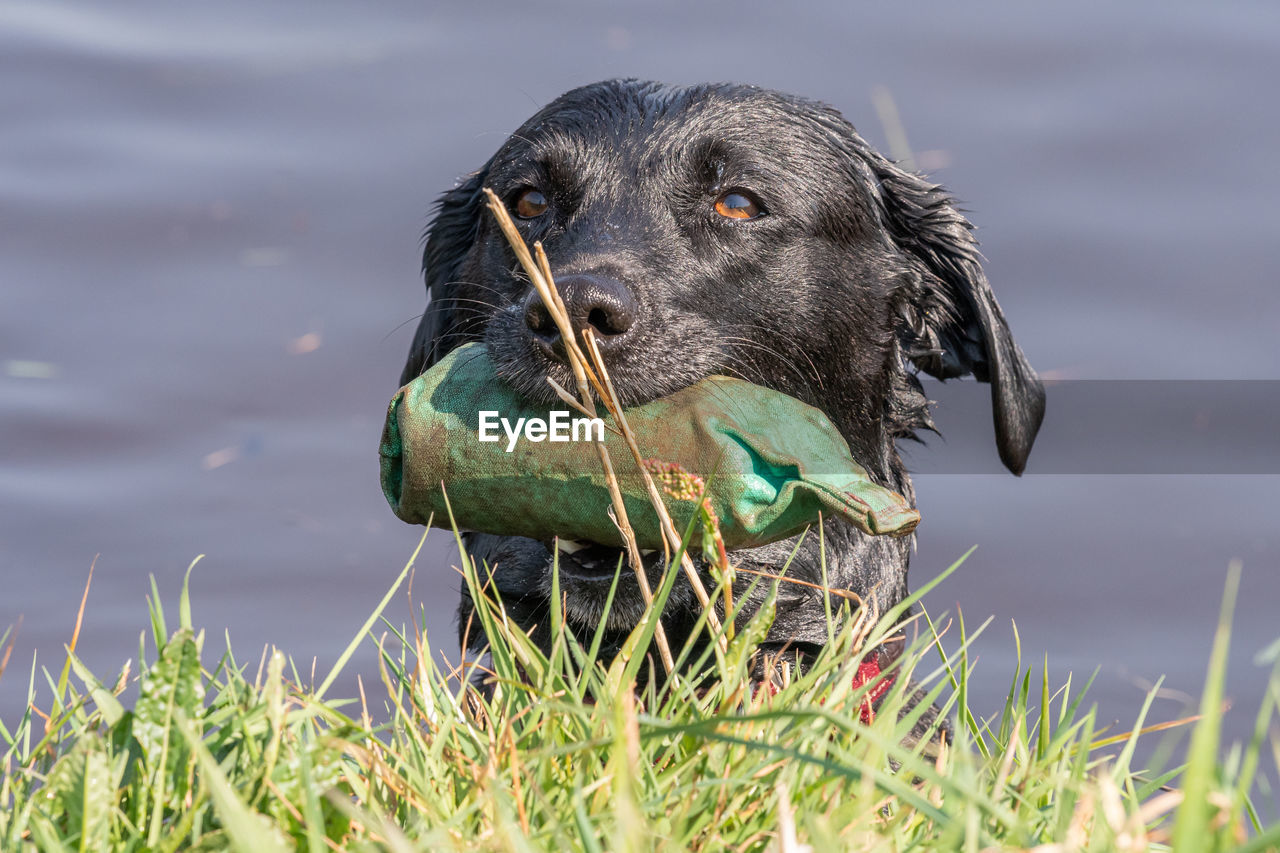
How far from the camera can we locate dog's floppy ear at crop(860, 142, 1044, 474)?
4.02 m

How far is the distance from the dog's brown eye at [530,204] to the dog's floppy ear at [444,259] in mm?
340

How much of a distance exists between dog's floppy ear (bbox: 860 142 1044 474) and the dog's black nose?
4.17ft

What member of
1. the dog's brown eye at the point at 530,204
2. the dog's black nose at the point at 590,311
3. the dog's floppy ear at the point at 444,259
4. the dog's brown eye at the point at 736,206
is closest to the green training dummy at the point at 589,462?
the dog's black nose at the point at 590,311

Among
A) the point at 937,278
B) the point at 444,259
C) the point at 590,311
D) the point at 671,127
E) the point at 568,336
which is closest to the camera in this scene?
the point at 568,336

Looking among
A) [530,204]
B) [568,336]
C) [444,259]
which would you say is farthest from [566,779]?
[444,259]

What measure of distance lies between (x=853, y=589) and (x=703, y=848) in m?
1.92

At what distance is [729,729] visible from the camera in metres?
2.03

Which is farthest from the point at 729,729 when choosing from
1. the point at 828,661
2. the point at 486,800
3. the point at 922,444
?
the point at 922,444

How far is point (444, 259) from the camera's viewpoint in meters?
4.46

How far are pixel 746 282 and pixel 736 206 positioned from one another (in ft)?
0.73

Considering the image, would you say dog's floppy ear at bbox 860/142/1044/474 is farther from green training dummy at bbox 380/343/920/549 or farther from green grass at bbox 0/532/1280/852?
green grass at bbox 0/532/1280/852

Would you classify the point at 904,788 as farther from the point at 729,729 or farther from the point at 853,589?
the point at 853,589

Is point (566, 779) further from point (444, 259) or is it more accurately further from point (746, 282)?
point (444, 259)

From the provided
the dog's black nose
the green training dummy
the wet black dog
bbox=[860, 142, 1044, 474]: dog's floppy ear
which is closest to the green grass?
the green training dummy
